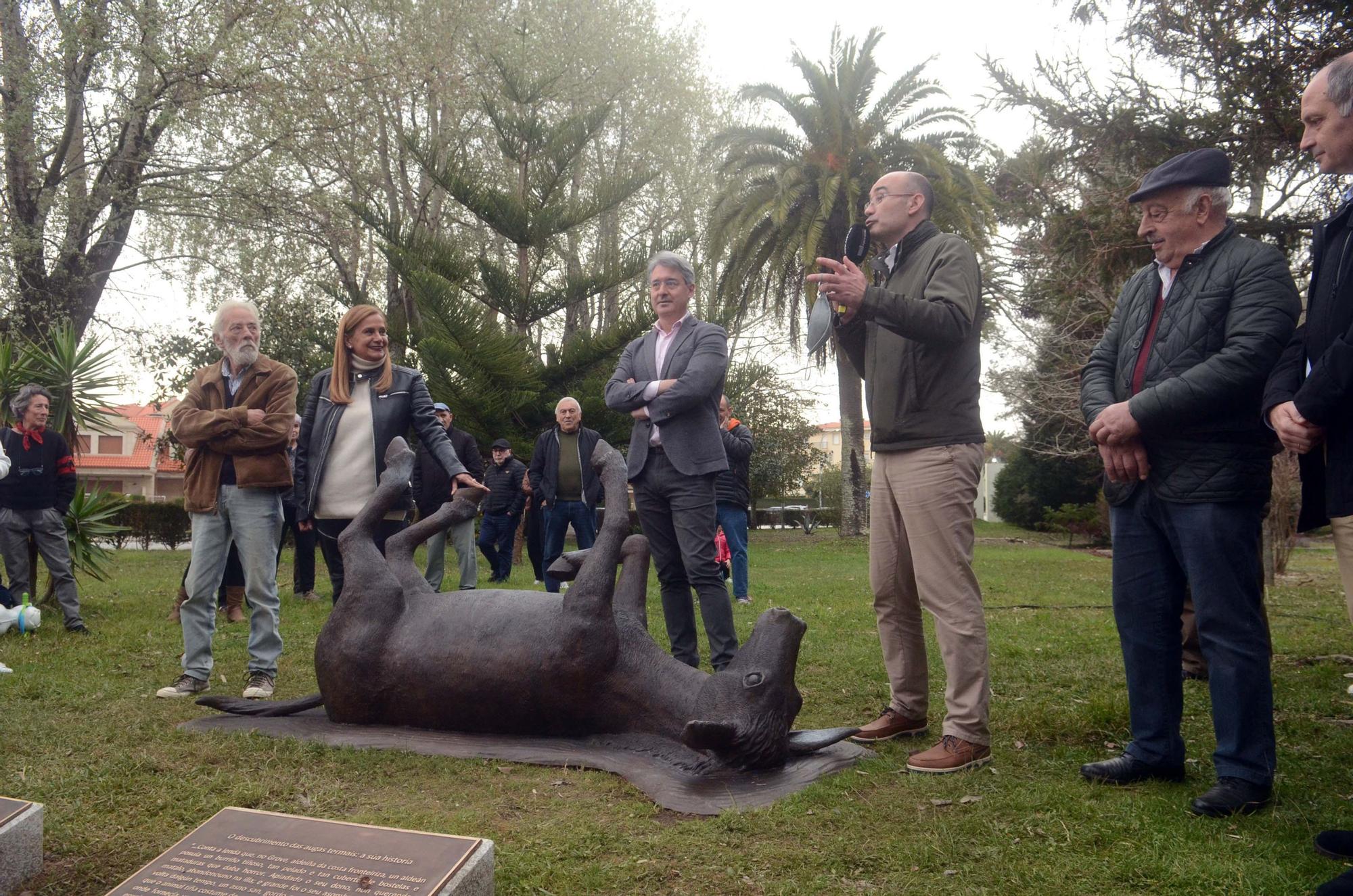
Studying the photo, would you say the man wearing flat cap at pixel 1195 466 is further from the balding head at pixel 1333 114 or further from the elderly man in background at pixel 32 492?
the elderly man in background at pixel 32 492

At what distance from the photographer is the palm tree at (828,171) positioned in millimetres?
20750

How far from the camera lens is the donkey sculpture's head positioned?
3.34 metres

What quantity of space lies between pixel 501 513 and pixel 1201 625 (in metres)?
8.71

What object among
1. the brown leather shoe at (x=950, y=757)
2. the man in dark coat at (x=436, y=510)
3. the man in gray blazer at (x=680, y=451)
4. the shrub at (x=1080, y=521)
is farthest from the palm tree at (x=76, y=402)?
the shrub at (x=1080, y=521)

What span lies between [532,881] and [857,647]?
4.01 metres

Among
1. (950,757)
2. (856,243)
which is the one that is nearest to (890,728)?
(950,757)

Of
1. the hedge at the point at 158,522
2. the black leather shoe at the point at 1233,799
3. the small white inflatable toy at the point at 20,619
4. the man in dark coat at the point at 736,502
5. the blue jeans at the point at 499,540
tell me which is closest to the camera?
the black leather shoe at the point at 1233,799

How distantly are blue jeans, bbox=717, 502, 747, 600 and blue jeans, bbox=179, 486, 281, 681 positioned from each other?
483cm

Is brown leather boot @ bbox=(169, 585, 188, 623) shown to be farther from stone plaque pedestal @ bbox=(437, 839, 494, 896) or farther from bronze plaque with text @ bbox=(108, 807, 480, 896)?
stone plaque pedestal @ bbox=(437, 839, 494, 896)

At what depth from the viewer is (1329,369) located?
269 centimetres

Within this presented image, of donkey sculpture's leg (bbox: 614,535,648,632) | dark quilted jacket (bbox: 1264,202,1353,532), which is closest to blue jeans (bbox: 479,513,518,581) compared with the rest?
donkey sculpture's leg (bbox: 614,535,648,632)

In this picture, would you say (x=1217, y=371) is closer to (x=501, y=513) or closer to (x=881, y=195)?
(x=881, y=195)

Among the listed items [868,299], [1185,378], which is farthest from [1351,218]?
[868,299]

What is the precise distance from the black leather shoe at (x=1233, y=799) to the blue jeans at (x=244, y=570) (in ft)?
13.2
